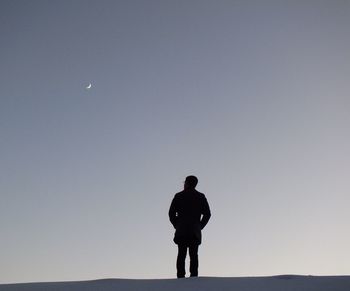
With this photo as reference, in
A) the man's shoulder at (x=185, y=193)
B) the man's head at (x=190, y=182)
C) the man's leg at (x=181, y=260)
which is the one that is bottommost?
the man's leg at (x=181, y=260)

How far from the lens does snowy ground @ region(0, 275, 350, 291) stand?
16.2ft

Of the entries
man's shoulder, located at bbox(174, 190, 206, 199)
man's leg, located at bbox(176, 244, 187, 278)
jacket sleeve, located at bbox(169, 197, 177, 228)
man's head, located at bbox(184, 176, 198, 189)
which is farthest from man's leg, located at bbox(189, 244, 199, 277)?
man's head, located at bbox(184, 176, 198, 189)

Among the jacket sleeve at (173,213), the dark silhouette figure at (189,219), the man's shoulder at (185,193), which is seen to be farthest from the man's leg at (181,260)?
the man's shoulder at (185,193)

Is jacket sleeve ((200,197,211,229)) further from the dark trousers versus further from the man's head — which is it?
the dark trousers

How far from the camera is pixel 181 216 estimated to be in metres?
7.52

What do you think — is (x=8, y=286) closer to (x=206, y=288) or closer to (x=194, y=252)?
(x=206, y=288)

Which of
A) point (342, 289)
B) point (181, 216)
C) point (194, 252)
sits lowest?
point (342, 289)

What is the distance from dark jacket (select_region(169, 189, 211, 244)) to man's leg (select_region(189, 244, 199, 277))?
0.08 meters

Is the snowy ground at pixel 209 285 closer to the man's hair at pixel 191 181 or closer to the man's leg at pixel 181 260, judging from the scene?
the man's leg at pixel 181 260

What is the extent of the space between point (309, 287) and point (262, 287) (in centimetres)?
49


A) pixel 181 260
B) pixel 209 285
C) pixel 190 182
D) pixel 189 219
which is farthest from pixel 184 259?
pixel 209 285

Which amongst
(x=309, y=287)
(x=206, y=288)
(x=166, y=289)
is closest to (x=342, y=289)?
(x=309, y=287)

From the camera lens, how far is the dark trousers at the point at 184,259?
7.16 m

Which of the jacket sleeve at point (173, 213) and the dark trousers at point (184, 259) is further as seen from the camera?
the jacket sleeve at point (173, 213)
